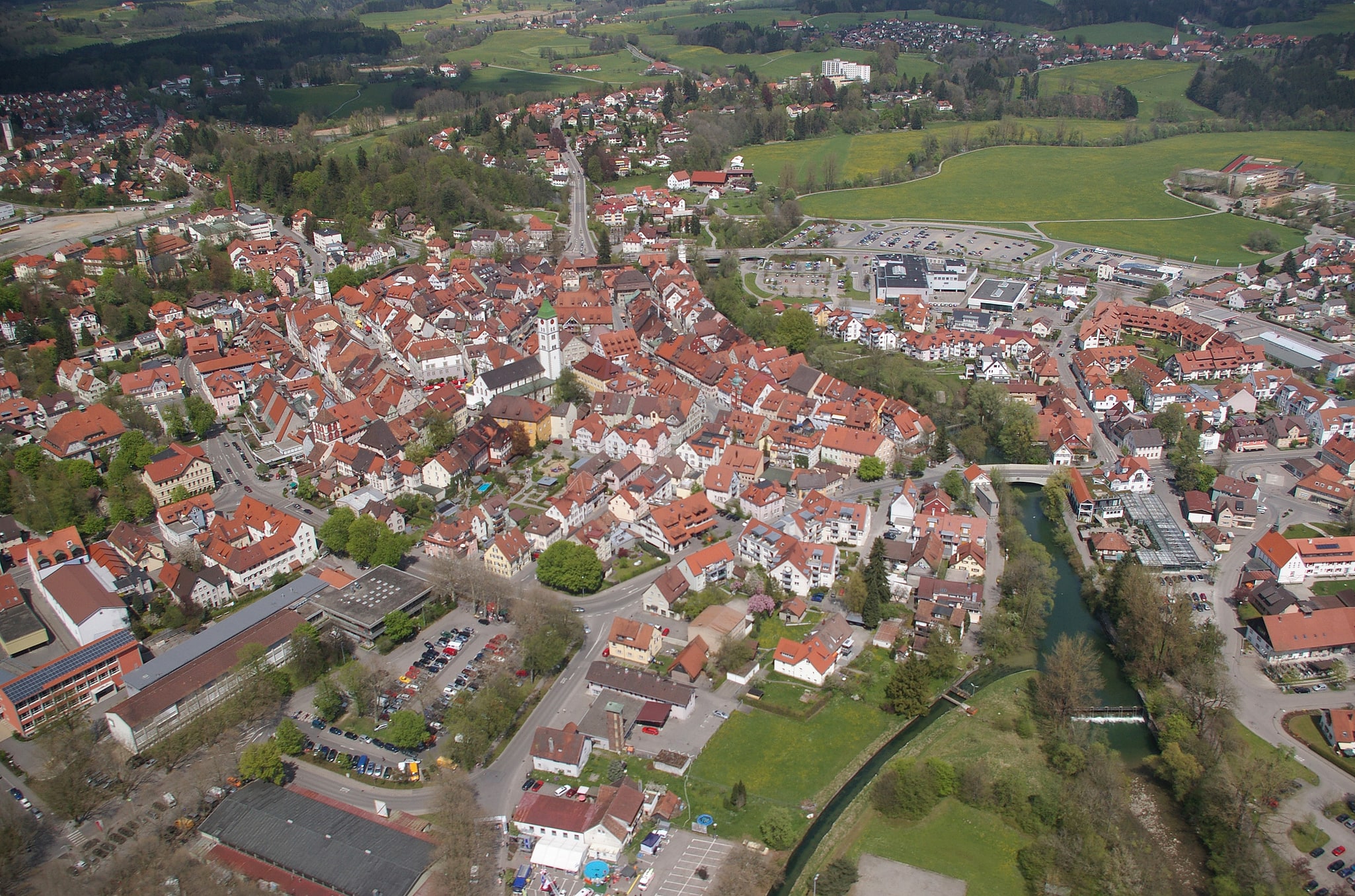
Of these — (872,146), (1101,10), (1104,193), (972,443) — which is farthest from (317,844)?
(1101,10)

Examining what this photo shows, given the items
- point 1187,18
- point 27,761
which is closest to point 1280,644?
point 27,761

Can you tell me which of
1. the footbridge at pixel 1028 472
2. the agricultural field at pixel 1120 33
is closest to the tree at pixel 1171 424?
the footbridge at pixel 1028 472

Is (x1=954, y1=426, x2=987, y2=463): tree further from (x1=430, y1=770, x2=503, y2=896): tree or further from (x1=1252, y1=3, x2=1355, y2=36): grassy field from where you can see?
(x1=1252, y1=3, x2=1355, y2=36): grassy field

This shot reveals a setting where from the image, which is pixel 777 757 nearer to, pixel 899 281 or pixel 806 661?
pixel 806 661

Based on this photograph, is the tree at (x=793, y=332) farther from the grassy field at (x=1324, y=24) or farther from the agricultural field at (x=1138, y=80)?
the grassy field at (x=1324, y=24)

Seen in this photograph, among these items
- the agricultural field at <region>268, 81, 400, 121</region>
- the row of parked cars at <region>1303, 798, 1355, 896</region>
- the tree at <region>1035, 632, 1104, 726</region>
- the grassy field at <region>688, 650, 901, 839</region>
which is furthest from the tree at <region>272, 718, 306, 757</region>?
the agricultural field at <region>268, 81, 400, 121</region>

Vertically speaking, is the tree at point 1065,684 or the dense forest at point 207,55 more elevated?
the dense forest at point 207,55

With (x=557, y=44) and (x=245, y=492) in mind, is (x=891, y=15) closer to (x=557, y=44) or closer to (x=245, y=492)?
(x=557, y=44)

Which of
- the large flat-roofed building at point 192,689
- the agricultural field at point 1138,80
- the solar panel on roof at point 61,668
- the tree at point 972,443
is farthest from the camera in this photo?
the agricultural field at point 1138,80
